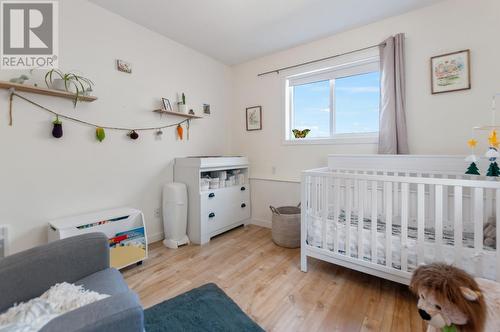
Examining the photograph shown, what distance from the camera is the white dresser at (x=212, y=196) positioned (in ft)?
8.22

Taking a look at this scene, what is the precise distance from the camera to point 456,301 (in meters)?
0.91

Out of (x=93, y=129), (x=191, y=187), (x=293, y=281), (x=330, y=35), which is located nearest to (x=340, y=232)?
(x=293, y=281)

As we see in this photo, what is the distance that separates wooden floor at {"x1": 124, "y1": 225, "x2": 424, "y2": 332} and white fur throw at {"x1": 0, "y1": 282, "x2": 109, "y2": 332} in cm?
66

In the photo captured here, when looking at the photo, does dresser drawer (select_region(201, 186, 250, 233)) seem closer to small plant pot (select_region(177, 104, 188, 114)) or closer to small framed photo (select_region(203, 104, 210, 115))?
small plant pot (select_region(177, 104, 188, 114))

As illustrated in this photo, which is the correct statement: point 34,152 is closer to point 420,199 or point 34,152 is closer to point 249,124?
point 249,124

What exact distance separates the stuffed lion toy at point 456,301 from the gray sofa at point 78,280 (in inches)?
46.0

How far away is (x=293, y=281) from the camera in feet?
5.90

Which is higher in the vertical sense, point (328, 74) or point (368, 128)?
point (328, 74)

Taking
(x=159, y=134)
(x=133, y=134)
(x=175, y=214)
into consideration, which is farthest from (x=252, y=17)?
(x=175, y=214)

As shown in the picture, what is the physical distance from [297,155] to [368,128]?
0.86 metres

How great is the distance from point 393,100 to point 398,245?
55.2 inches

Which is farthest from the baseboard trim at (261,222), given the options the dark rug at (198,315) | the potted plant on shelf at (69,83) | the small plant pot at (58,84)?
the small plant pot at (58,84)

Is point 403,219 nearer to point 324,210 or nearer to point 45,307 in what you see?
point 324,210
